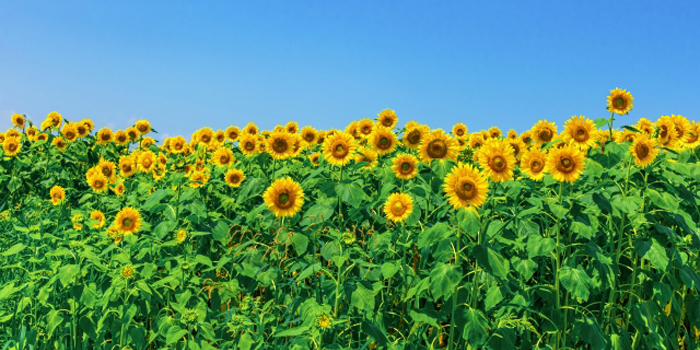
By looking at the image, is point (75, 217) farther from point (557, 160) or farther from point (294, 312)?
point (557, 160)

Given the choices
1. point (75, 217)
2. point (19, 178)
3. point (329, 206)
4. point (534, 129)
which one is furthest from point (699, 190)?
point (19, 178)

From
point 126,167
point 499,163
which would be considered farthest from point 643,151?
point 126,167

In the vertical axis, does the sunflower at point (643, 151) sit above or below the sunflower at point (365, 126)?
below

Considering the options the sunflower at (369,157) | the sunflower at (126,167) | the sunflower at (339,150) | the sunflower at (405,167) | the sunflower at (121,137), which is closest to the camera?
the sunflower at (405,167)

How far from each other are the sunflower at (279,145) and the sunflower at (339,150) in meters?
0.62

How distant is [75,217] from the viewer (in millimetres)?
5422

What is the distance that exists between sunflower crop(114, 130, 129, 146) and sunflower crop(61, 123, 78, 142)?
0.80m

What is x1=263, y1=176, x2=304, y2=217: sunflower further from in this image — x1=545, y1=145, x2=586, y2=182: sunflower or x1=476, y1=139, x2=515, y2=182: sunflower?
x1=545, y1=145, x2=586, y2=182: sunflower

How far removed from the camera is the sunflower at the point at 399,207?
4.10 meters

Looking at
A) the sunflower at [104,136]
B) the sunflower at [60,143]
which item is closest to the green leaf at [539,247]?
the sunflower at [104,136]

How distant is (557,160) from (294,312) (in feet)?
6.54

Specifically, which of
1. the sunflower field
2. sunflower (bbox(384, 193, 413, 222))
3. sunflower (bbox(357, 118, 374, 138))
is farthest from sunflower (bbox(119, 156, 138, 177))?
sunflower (bbox(384, 193, 413, 222))

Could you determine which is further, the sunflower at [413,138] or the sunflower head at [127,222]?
the sunflower at [413,138]

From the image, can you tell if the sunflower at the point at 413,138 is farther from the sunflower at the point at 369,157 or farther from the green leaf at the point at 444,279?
the green leaf at the point at 444,279
